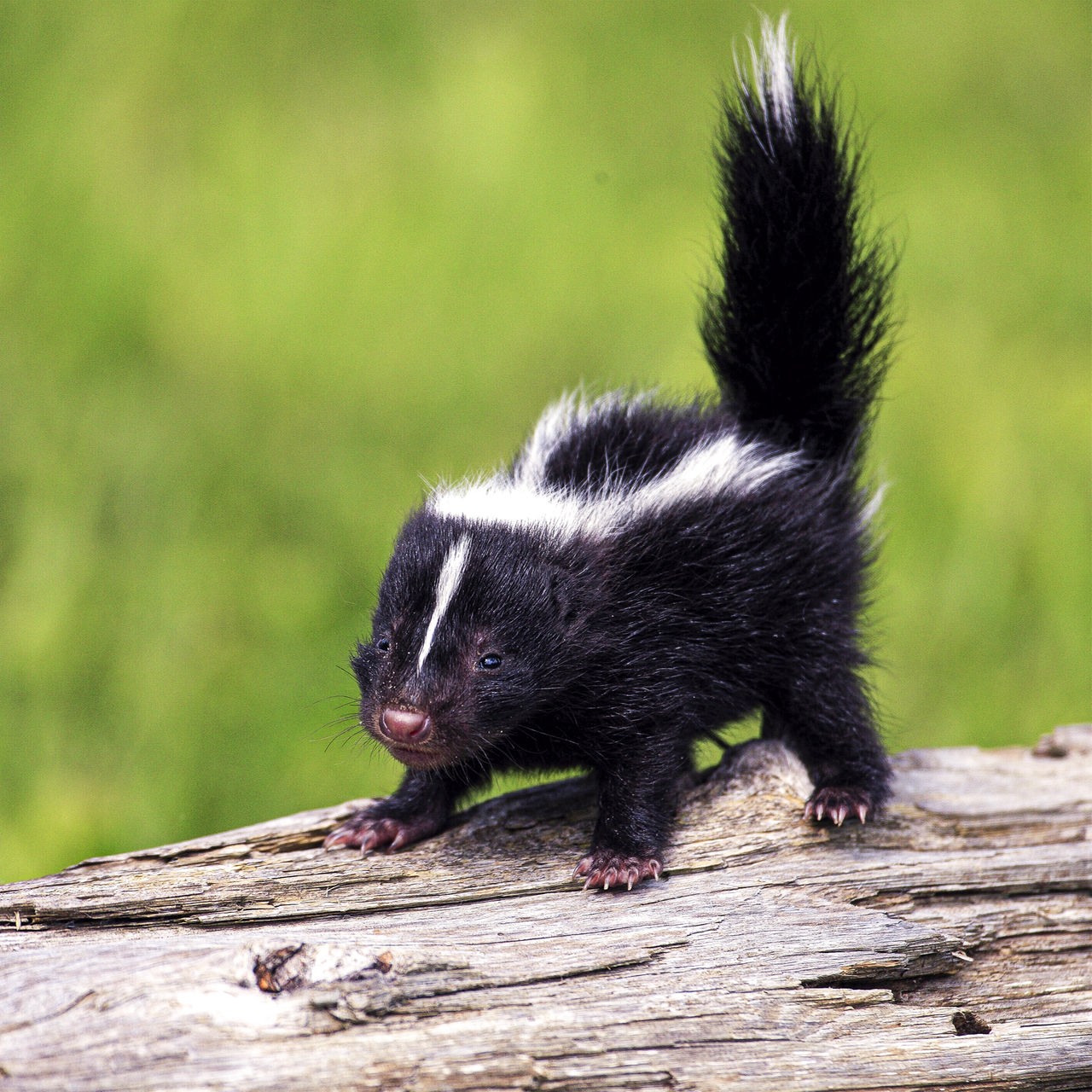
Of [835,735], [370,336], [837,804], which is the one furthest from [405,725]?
[370,336]

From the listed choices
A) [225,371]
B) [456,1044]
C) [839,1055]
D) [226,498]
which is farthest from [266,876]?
[225,371]

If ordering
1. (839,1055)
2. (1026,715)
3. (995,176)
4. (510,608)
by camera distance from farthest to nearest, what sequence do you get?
(995,176)
(1026,715)
(510,608)
(839,1055)

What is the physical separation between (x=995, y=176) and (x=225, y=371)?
6.34 metres

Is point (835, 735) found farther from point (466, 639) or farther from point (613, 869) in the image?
point (466, 639)

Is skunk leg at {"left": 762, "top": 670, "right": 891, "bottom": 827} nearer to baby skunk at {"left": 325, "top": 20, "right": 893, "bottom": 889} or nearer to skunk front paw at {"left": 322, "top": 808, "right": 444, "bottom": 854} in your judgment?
baby skunk at {"left": 325, "top": 20, "right": 893, "bottom": 889}

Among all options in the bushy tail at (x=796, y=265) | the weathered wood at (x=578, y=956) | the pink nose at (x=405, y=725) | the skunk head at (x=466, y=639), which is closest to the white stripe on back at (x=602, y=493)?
the skunk head at (x=466, y=639)

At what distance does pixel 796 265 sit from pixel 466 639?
2378 millimetres

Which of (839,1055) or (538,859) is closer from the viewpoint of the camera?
(839,1055)

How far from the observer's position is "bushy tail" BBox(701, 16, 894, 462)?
5918 millimetres

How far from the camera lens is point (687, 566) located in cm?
530

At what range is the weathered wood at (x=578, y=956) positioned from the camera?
12.5 feet

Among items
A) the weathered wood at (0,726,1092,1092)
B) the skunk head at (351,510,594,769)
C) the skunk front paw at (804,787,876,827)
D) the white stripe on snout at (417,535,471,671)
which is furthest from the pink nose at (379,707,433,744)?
the skunk front paw at (804,787,876,827)

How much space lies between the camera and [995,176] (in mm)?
11055

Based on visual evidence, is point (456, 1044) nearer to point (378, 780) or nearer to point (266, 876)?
point (266, 876)
